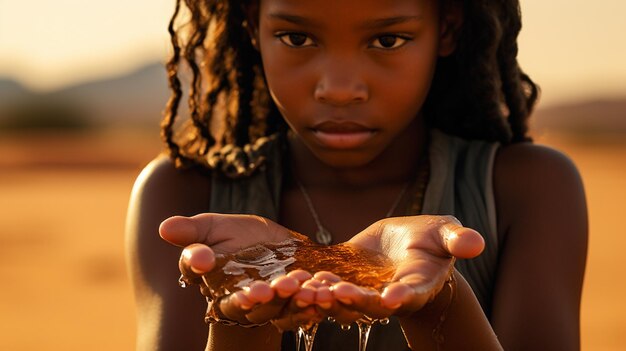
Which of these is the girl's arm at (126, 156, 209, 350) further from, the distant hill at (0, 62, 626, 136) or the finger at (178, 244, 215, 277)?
the distant hill at (0, 62, 626, 136)

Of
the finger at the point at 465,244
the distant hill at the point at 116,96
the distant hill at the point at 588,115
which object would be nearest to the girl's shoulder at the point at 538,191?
the finger at the point at 465,244

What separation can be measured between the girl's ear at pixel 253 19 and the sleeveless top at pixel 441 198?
0.36 m

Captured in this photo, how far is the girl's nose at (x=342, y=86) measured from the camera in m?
2.92

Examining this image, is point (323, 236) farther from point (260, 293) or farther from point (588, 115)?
point (588, 115)

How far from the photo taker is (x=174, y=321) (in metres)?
3.13

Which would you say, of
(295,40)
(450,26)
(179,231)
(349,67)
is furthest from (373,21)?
(179,231)

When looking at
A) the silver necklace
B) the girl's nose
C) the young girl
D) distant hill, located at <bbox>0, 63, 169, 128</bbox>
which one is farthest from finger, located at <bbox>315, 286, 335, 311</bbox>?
distant hill, located at <bbox>0, 63, 169, 128</bbox>

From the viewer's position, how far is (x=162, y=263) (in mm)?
3297

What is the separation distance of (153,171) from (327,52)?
83 centimetres

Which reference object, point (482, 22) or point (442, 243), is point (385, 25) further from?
point (442, 243)

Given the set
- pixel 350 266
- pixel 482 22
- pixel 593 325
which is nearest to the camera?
pixel 350 266

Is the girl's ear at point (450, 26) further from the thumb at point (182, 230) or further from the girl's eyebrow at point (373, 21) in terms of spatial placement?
the thumb at point (182, 230)

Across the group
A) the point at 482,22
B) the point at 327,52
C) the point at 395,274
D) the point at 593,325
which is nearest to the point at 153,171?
the point at 327,52

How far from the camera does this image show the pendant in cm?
334
